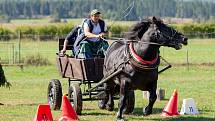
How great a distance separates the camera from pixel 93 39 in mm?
15188

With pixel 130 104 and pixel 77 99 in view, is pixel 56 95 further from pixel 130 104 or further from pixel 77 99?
pixel 130 104

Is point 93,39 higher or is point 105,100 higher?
point 93,39

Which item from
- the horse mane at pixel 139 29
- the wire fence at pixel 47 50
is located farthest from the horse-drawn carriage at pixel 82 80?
the wire fence at pixel 47 50

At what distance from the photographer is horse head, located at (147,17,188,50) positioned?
1235cm

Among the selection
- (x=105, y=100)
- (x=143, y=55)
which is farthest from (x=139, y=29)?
(x=105, y=100)

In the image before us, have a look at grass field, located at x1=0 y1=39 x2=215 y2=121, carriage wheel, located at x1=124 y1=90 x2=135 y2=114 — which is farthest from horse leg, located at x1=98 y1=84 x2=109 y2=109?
carriage wheel, located at x1=124 y1=90 x2=135 y2=114

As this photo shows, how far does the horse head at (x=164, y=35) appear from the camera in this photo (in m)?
12.4

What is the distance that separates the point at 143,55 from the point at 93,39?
2771mm

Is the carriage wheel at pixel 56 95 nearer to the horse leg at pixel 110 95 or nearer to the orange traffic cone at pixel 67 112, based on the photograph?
the horse leg at pixel 110 95

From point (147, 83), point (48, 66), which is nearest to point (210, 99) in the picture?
point (147, 83)

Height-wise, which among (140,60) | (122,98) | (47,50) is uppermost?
(140,60)

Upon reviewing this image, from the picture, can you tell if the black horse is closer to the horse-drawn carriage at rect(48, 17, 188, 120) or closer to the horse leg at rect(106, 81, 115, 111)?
the horse-drawn carriage at rect(48, 17, 188, 120)

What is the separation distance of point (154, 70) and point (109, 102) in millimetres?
2636

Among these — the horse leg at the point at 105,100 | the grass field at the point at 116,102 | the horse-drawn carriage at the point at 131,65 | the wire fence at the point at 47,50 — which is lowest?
the wire fence at the point at 47,50
